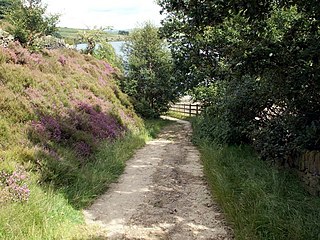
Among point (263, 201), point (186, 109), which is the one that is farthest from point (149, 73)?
point (263, 201)

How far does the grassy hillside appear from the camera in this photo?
4.66m

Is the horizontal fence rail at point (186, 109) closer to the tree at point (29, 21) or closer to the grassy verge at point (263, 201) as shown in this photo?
the tree at point (29, 21)

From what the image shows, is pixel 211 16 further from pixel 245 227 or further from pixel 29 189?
pixel 29 189

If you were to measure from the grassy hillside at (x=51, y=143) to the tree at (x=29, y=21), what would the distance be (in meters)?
0.91

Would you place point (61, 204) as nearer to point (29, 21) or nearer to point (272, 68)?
point (272, 68)

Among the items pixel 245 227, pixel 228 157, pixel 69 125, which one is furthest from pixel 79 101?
pixel 245 227

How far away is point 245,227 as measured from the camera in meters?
4.38

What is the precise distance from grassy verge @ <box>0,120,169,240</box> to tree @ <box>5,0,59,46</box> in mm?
7495

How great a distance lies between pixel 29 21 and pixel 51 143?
8.59m

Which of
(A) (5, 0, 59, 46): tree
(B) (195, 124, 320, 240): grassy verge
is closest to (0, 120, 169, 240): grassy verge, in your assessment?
(B) (195, 124, 320, 240): grassy verge

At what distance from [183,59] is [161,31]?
2007mm

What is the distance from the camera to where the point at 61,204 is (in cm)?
527

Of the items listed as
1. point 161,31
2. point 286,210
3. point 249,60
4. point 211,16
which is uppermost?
point 161,31

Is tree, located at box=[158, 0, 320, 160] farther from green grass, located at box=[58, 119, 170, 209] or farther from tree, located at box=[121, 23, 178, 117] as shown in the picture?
tree, located at box=[121, 23, 178, 117]
